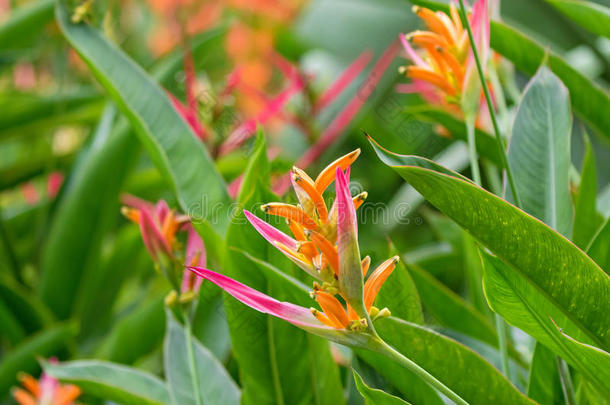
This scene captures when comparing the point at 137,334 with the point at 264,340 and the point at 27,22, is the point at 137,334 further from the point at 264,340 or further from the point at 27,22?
the point at 27,22

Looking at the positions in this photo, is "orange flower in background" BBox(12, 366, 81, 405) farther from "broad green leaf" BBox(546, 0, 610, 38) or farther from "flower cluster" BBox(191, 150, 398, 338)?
"broad green leaf" BBox(546, 0, 610, 38)

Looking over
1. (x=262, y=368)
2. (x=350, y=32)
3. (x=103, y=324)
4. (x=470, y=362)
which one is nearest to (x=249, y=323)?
(x=262, y=368)

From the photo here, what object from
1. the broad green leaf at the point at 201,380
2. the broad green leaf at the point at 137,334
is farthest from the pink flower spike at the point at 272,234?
the broad green leaf at the point at 137,334

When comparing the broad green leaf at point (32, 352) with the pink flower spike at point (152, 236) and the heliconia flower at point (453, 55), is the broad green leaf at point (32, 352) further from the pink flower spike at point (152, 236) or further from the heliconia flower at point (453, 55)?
the heliconia flower at point (453, 55)

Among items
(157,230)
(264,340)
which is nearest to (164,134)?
(157,230)

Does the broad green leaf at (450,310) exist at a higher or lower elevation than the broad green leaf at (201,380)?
higher

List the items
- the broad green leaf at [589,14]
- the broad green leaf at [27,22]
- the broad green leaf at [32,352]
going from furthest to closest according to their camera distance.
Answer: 1. the broad green leaf at [27,22]
2. the broad green leaf at [32,352]
3. the broad green leaf at [589,14]

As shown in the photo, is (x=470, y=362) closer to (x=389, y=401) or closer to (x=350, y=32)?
(x=389, y=401)

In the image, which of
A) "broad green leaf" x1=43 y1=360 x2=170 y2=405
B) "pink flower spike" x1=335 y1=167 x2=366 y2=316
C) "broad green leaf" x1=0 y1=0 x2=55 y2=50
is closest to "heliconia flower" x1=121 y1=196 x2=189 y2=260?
"broad green leaf" x1=43 y1=360 x2=170 y2=405
